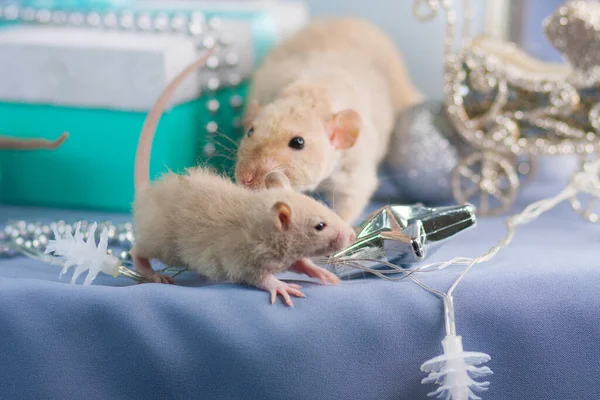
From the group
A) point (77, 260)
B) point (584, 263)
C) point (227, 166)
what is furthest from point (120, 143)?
point (584, 263)

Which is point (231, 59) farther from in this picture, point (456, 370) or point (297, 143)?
point (456, 370)

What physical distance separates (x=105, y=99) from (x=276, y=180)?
1.88 ft

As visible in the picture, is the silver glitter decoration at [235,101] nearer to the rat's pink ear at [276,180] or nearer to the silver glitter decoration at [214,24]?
the silver glitter decoration at [214,24]

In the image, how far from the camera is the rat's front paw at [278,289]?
89 centimetres

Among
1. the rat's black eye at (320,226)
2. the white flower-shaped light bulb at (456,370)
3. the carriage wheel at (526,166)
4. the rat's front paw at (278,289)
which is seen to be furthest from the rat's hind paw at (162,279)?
the carriage wheel at (526,166)

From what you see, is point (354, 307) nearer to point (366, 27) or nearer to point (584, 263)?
point (584, 263)

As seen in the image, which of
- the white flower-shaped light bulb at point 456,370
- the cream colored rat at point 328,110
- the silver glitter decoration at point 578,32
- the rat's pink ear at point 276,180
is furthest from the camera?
the silver glitter decoration at point 578,32

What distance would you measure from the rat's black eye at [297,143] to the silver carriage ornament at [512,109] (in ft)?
1.56

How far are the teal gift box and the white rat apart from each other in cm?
28

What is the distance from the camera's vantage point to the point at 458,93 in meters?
1.39

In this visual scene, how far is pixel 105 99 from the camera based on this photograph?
136cm

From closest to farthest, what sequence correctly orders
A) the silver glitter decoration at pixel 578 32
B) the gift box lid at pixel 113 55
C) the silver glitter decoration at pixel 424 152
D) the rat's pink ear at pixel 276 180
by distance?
the rat's pink ear at pixel 276 180, the silver glitter decoration at pixel 578 32, the gift box lid at pixel 113 55, the silver glitter decoration at pixel 424 152

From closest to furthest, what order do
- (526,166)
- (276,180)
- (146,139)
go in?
(276,180) < (146,139) < (526,166)

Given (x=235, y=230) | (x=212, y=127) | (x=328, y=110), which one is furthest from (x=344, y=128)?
(x=212, y=127)
